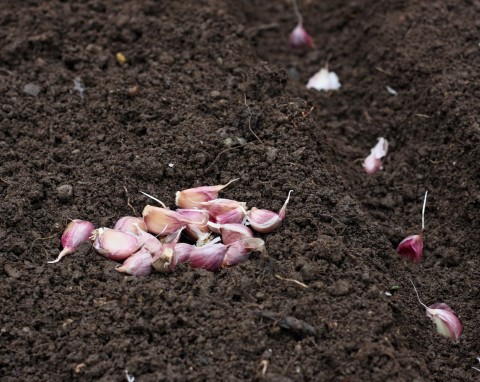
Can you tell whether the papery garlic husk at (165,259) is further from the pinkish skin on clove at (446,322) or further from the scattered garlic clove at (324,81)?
the scattered garlic clove at (324,81)

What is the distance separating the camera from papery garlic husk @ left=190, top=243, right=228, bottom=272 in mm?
2467

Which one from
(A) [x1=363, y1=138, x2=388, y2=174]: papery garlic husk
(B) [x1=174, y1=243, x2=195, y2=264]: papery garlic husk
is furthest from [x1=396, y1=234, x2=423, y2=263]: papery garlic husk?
(B) [x1=174, y1=243, x2=195, y2=264]: papery garlic husk

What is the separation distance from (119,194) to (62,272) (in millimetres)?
413

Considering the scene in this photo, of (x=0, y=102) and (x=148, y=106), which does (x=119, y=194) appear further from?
(x=0, y=102)

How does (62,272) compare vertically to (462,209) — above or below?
above

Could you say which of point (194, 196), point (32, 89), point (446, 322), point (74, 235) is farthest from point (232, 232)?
point (32, 89)

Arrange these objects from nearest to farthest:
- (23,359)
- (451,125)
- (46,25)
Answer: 1. (23,359)
2. (451,125)
3. (46,25)

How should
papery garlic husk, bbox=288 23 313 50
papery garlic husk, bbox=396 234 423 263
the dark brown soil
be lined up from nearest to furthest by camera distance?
the dark brown soil < papery garlic husk, bbox=396 234 423 263 < papery garlic husk, bbox=288 23 313 50

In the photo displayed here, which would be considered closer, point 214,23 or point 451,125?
point 451,125

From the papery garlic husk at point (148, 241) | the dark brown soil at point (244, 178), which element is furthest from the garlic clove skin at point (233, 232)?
the papery garlic husk at point (148, 241)

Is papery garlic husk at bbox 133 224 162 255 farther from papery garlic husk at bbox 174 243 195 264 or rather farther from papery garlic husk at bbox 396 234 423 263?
papery garlic husk at bbox 396 234 423 263

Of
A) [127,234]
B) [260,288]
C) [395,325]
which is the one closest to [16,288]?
[127,234]

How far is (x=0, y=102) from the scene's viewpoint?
3111 mm

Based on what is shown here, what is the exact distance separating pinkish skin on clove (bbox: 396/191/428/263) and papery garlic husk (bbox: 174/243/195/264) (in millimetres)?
Result: 859
